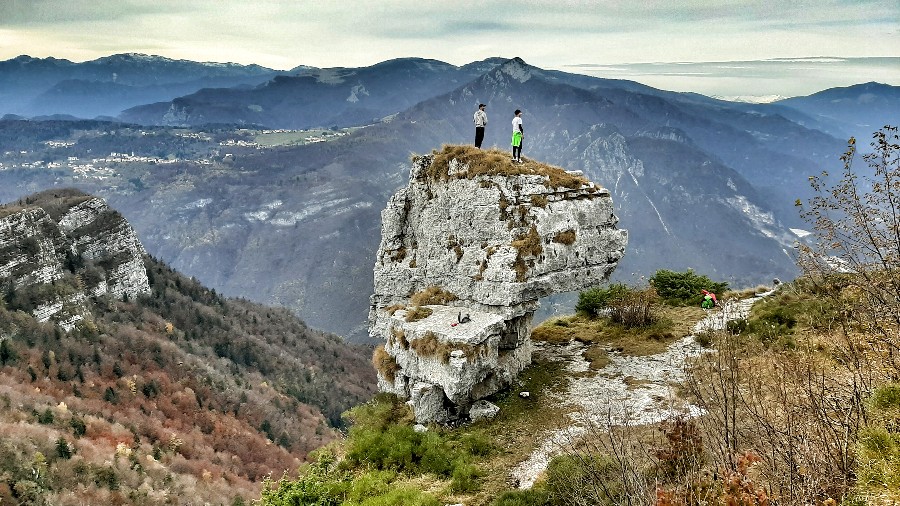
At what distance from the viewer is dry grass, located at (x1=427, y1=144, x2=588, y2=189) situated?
17.0 metres

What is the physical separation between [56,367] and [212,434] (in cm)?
1876

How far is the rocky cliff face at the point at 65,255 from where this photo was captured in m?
72.2

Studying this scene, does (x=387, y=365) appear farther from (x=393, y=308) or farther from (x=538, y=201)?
(x=538, y=201)

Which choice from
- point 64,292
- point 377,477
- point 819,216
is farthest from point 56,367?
point 819,216

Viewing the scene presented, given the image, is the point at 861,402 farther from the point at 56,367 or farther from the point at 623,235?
the point at 56,367

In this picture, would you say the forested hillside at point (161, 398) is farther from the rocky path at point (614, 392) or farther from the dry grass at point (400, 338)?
the rocky path at point (614, 392)

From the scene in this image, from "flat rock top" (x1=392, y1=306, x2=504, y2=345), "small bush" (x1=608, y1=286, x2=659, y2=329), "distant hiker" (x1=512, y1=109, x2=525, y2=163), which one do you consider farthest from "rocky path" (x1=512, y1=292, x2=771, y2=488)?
"distant hiker" (x1=512, y1=109, x2=525, y2=163)

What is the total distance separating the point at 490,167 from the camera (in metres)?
17.1

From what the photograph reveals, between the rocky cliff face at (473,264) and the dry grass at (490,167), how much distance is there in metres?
0.04

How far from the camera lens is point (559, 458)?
10.8m

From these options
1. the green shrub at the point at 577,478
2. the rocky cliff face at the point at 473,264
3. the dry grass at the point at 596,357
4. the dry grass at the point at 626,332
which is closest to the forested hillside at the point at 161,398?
the rocky cliff face at the point at 473,264

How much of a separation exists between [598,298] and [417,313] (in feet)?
30.7

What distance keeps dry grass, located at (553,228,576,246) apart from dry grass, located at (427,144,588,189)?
63.2 inches

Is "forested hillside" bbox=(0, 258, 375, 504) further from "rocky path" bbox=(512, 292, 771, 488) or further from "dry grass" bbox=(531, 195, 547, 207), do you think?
"dry grass" bbox=(531, 195, 547, 207)
